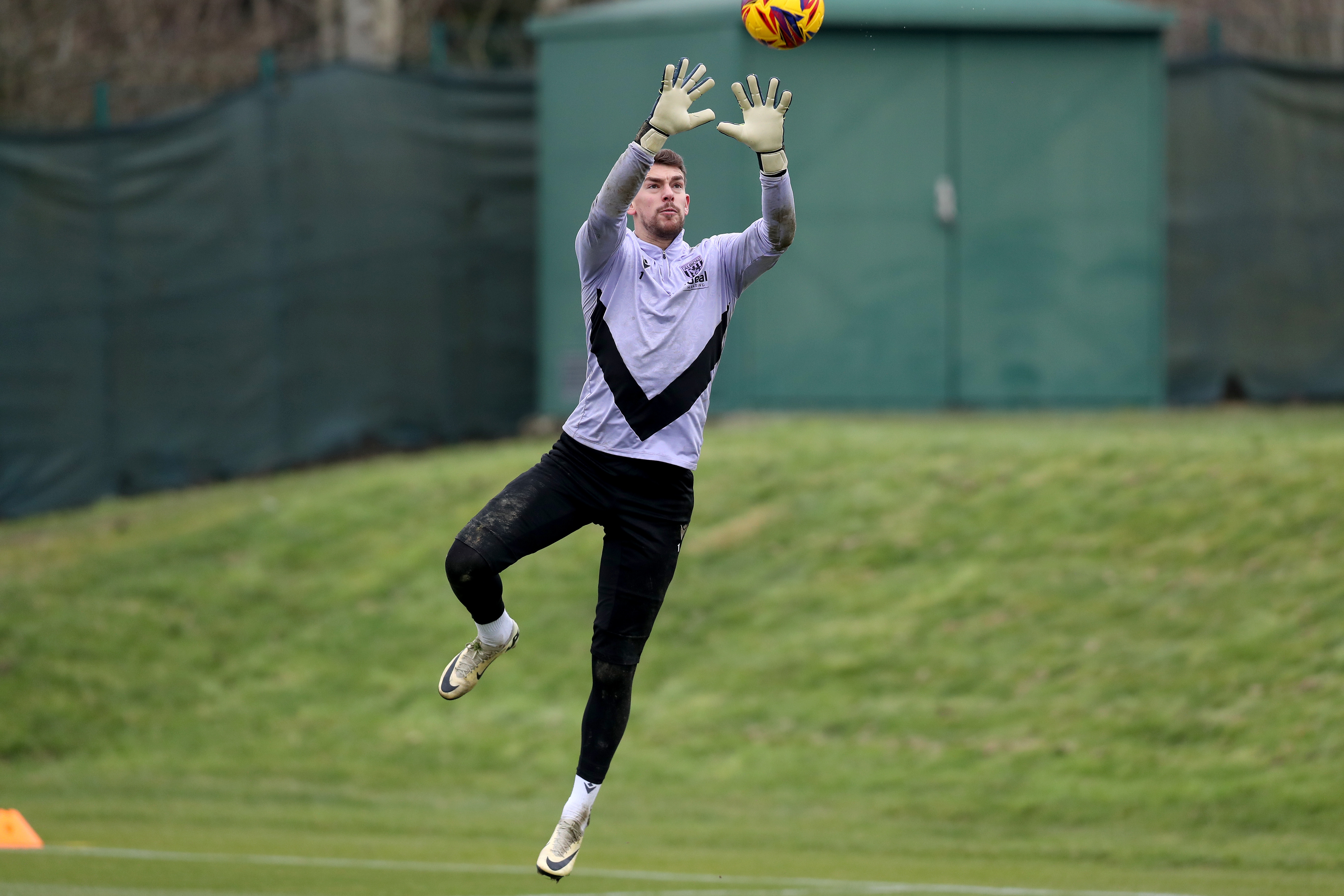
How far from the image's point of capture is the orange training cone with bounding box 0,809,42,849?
1042 cm

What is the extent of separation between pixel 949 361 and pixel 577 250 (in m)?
11.3

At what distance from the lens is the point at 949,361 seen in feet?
59.6

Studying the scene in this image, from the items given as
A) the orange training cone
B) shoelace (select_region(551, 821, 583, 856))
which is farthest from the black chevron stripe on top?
the orange training cone

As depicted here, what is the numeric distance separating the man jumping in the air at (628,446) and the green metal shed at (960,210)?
33.8 ft

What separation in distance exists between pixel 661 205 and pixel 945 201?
1088 centimetres

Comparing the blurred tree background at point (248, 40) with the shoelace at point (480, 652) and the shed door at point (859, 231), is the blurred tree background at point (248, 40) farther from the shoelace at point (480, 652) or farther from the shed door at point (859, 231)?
the shoelace at point (480, 652)

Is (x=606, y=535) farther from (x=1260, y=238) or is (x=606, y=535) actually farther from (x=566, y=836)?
(x=1260, y=238)

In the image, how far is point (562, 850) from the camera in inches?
295

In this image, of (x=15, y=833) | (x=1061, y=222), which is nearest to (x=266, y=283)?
(x=1061, y=222)

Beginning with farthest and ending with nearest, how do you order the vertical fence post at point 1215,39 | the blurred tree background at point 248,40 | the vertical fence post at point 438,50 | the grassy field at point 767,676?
the blurred tree background at point 248,40 → the vertical fence post at point 438,50 → the vertical fence post at point 1215,39 → the grassy field at point 767,676

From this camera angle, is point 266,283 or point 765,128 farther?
point 266,283

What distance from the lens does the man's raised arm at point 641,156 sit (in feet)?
23.0

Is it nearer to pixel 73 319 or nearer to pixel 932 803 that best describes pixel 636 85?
pixel 73 319

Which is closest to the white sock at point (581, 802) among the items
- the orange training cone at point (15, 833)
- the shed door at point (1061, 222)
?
the orange training cone at point (15, 833)
